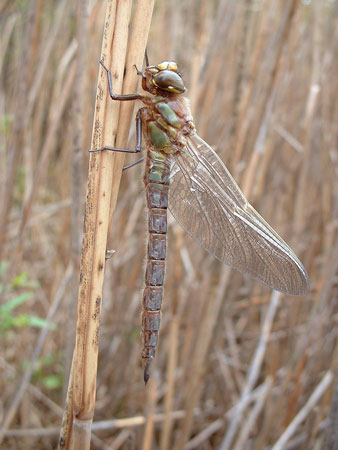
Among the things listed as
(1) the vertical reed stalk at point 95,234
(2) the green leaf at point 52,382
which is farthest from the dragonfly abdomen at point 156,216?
(2) the green leaf at point 52,382

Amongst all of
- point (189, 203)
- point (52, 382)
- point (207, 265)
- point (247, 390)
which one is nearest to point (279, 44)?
point (189, 203)

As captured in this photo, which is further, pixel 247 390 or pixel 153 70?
pixel 247 390

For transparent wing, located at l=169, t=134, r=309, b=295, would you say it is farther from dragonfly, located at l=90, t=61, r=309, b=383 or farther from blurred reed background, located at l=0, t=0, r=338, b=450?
blurred reed background, located at l=0, t=0, r=338, b=450

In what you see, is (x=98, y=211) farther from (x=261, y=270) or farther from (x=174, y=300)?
(x=174, y=300)

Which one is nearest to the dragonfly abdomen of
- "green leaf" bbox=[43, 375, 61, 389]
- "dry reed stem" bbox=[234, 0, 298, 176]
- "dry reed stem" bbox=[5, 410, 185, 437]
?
"dry reed stem" bbox=[234, 0, 298, 176]

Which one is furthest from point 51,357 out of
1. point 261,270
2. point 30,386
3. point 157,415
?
point 261,270

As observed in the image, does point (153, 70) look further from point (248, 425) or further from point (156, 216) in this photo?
point (248, 425)

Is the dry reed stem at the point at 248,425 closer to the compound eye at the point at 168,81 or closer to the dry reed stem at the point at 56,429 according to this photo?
the dry reed stem at the point at 56,429
